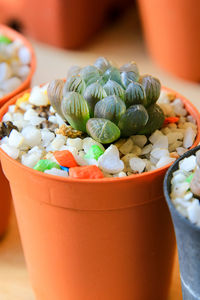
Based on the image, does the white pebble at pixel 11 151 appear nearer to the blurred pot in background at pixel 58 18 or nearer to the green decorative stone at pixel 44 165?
the green decorative stone at pixel 44 165

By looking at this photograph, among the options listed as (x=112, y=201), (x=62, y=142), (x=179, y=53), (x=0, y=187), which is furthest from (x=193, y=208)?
(x=179, y=53)

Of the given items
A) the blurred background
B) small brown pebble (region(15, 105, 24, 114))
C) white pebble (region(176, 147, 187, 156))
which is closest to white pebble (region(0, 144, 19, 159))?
small brown pebble (region(15, 105, 24, 114))

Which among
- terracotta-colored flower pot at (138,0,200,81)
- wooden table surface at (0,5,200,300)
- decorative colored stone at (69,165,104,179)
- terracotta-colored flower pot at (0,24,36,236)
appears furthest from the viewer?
terracotta-colored flower pot at (138,0,200,81)

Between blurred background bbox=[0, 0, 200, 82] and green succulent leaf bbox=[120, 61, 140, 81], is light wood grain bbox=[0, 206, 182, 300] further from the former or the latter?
blurred background bbox=[0, 0, 200, 82]

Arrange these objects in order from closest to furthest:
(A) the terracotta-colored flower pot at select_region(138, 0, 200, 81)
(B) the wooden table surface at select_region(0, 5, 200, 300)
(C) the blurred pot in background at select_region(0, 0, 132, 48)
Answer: (B) the wooden table surface at select_region(0, 5, 200, 300)
(A) the terracotta-colored flower pot at select_region(138, 0, 200, 81)
(C) the blurred pot in background at select_region(0, 0, 132, 48)

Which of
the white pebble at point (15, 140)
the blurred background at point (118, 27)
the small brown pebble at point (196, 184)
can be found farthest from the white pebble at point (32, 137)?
the blurred background at point (118, 27)

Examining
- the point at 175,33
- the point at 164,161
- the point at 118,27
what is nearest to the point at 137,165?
the point at 164,161

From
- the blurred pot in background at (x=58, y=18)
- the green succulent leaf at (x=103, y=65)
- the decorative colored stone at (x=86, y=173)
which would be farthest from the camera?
the blurred pot in background at (x=58, y=18)
